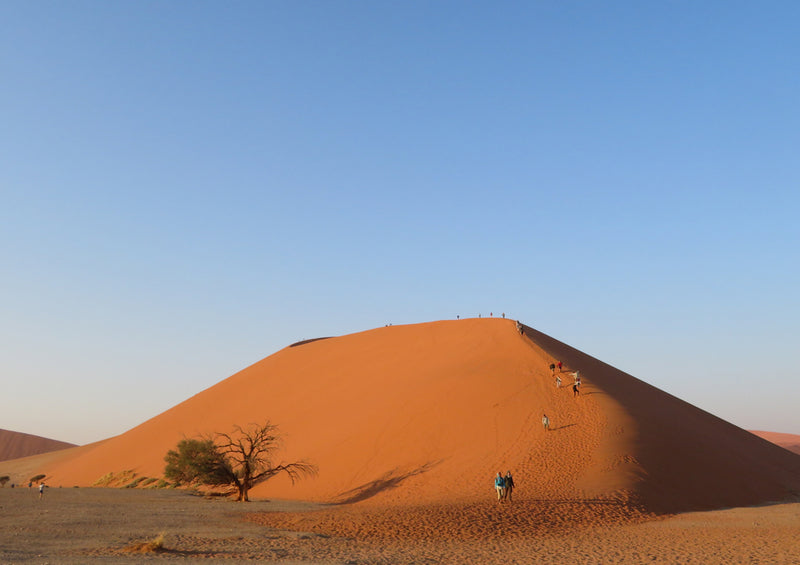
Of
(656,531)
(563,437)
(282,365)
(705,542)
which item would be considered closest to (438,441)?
(563,437)

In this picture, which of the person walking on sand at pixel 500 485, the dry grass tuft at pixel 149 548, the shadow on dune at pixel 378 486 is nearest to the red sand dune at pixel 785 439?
the shadow on dune at pixel 378 486

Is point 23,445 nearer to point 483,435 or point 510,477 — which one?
point 483,435

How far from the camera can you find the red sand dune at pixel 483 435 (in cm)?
2630

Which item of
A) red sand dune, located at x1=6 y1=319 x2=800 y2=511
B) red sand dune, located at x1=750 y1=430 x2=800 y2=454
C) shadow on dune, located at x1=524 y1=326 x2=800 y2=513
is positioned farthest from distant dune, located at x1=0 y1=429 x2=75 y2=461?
red sand dune, located at x1=750 y1=430 x2=800 y2=454

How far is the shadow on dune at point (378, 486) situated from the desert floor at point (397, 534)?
94.7 inches

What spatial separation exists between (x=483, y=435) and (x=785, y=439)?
110 meters

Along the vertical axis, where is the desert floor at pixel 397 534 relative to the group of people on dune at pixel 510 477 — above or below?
below

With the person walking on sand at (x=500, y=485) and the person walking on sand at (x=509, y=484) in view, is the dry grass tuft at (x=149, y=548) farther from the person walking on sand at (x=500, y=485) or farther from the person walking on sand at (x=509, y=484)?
the person walking on sand at (x=509, y=484)

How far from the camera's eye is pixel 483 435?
3061cm

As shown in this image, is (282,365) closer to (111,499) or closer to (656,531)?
(111,499)

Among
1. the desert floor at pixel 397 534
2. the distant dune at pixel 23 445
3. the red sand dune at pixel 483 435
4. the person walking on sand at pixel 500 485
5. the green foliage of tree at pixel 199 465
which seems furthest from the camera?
the distant dune at pixel 23 445

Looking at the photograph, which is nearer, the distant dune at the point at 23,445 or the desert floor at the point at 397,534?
the desert floor at the point at 397,534

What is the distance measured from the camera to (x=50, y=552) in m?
13.6

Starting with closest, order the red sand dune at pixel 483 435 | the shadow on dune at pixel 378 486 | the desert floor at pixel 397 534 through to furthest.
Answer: the desert floor at pixel 397 534, the red sand dune at pixel 483 435, the shadow on dune at pixel 378 486
